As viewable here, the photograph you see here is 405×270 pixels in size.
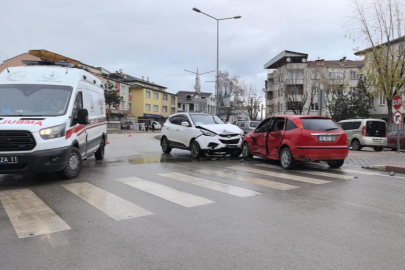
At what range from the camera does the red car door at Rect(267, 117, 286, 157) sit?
10188 millimetres

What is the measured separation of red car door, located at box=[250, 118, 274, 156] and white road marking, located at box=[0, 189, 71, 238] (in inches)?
276

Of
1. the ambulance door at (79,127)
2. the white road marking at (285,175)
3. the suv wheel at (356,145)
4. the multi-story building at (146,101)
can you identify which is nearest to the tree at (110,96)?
the multi-story building at (146,101)

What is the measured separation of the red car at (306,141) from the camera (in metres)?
9.16

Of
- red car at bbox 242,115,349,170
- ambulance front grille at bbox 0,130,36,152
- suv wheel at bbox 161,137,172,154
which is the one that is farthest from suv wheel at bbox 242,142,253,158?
ambulance front grille at bbox 0,130,36,152

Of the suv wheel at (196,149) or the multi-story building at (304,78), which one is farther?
the multi-story building at (304,78)

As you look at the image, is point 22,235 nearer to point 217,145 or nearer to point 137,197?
point 137,197

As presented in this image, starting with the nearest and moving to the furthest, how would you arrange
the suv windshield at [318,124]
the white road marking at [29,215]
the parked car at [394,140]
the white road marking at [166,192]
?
the white road marking at [29,215] → the white road marking at [166,192] → the suv windshield at [318,124] → the parked car at [394,140]

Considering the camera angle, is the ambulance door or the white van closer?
the white van

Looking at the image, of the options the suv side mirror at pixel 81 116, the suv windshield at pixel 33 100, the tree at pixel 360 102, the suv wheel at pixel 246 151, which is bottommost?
the suv wheel at pixel 246 151

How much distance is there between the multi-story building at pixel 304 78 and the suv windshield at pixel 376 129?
19.9m

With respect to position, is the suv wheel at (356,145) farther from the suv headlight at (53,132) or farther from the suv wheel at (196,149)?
the suv headlight at (53,132)

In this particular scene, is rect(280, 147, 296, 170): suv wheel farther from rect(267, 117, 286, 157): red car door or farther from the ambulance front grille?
the ambulance front grille

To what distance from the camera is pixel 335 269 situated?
10.7 ft

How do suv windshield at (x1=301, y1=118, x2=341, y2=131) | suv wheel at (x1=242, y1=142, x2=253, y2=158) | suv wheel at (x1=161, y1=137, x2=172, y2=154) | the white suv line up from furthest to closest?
suv wheel at (x1=161, y1=137, x2=172, y2=154), suv wheel at (x1=242, y1=142, x2=253, y2=158), the white suv, suv windshield at (x1=301, y1=118, x2=341, y2=131)
